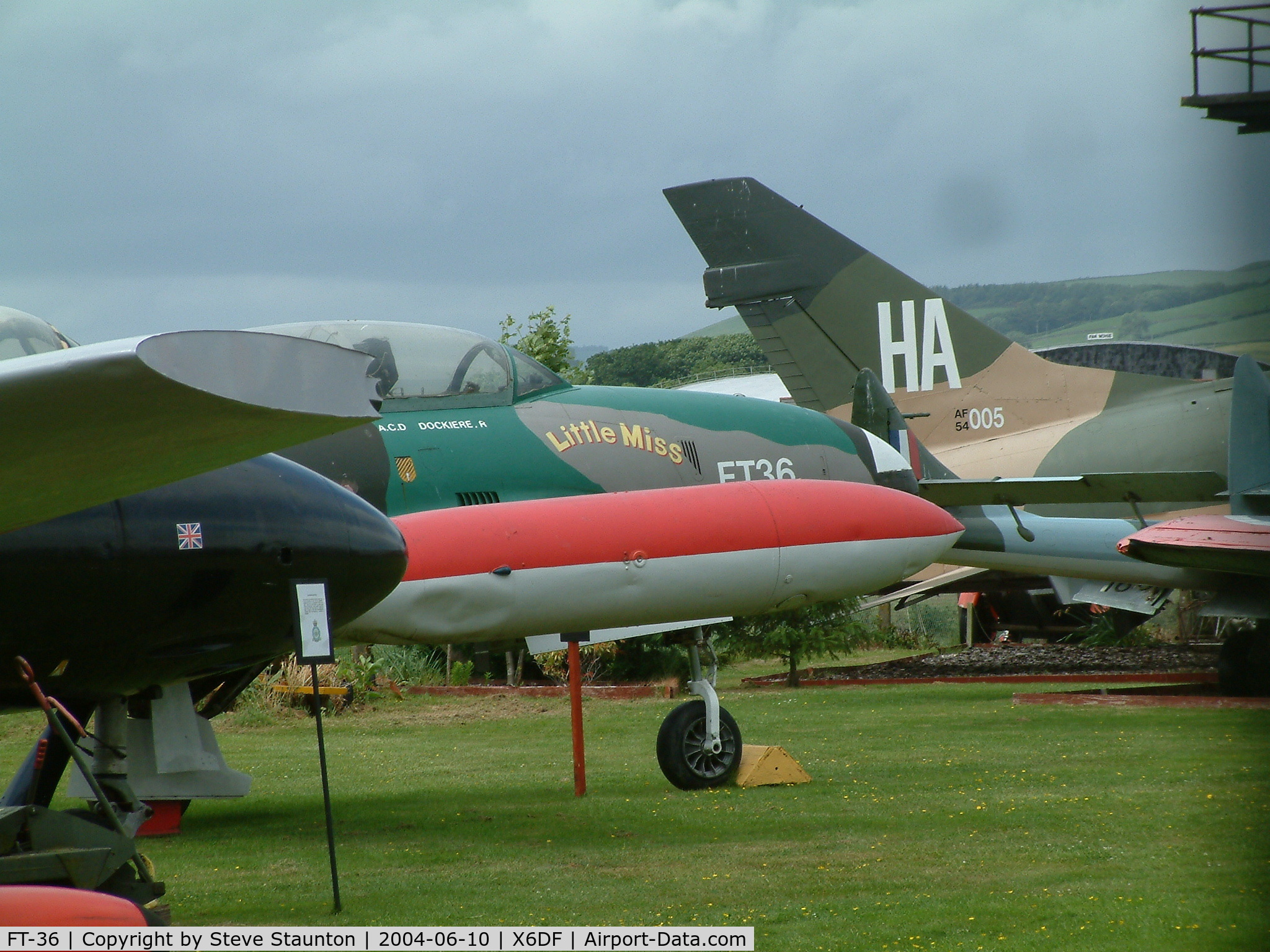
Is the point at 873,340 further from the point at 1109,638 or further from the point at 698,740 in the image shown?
the point at 698,740

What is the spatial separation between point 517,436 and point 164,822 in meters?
3.49

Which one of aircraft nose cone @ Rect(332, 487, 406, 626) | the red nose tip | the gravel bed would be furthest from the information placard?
the gravel bed

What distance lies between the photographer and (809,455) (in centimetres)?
929

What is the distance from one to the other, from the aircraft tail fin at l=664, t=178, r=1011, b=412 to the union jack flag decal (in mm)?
11666

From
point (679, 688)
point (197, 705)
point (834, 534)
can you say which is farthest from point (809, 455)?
point (679, 688)

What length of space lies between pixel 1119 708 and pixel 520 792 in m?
7.32

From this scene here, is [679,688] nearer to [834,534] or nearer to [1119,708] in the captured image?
[1119,708]

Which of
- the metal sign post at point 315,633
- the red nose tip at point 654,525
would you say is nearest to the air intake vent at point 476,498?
the red nose tip at point 654,525

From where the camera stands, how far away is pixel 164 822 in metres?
7.93

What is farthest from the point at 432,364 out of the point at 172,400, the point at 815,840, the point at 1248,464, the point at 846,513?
the point at 1248,464

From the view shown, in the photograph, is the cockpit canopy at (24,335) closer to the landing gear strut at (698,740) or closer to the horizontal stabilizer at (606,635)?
the horizontal stabilizer at (606,635)

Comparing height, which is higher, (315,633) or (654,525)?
(654,525)

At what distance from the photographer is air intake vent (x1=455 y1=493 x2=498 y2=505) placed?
8141 millimetres

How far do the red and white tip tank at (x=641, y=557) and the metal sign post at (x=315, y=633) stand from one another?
160 centimetres
